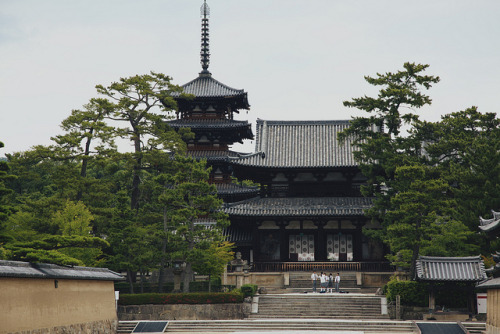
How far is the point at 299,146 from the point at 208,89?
35.4ft

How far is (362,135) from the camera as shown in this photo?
178 ft

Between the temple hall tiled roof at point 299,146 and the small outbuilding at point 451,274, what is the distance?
17107 millimetres

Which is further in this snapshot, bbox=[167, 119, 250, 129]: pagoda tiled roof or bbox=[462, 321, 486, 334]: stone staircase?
bbox=[167, 119, 250, 129]: pagoda tiled roof

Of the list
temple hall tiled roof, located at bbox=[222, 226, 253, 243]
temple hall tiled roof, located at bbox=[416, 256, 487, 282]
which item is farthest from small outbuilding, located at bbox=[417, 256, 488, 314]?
temple hall tiled roof, located at bbox=[222, 226, 253, 243]

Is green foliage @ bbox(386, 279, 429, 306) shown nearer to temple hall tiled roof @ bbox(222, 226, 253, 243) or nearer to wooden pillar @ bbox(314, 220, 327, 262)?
wooden pillar @ bbox(314, 220, 327, 262)

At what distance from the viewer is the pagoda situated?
196ft

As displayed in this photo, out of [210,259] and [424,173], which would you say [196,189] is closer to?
[210,259]

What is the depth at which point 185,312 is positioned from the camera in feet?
139

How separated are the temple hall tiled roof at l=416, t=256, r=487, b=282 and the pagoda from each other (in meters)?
22.5

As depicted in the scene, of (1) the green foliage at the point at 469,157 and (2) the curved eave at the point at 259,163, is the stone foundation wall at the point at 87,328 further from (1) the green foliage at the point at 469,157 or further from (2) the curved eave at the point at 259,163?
(1) the green foliage at the point at 469,157

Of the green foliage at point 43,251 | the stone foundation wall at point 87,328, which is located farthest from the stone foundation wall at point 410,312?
the green foliage at point 43,251

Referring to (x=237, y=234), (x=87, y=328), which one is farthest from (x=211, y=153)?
(x=87, y=328)

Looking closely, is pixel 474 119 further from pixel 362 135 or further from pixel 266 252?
pixel 266 252

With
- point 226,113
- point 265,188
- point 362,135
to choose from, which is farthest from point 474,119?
point 226,113
